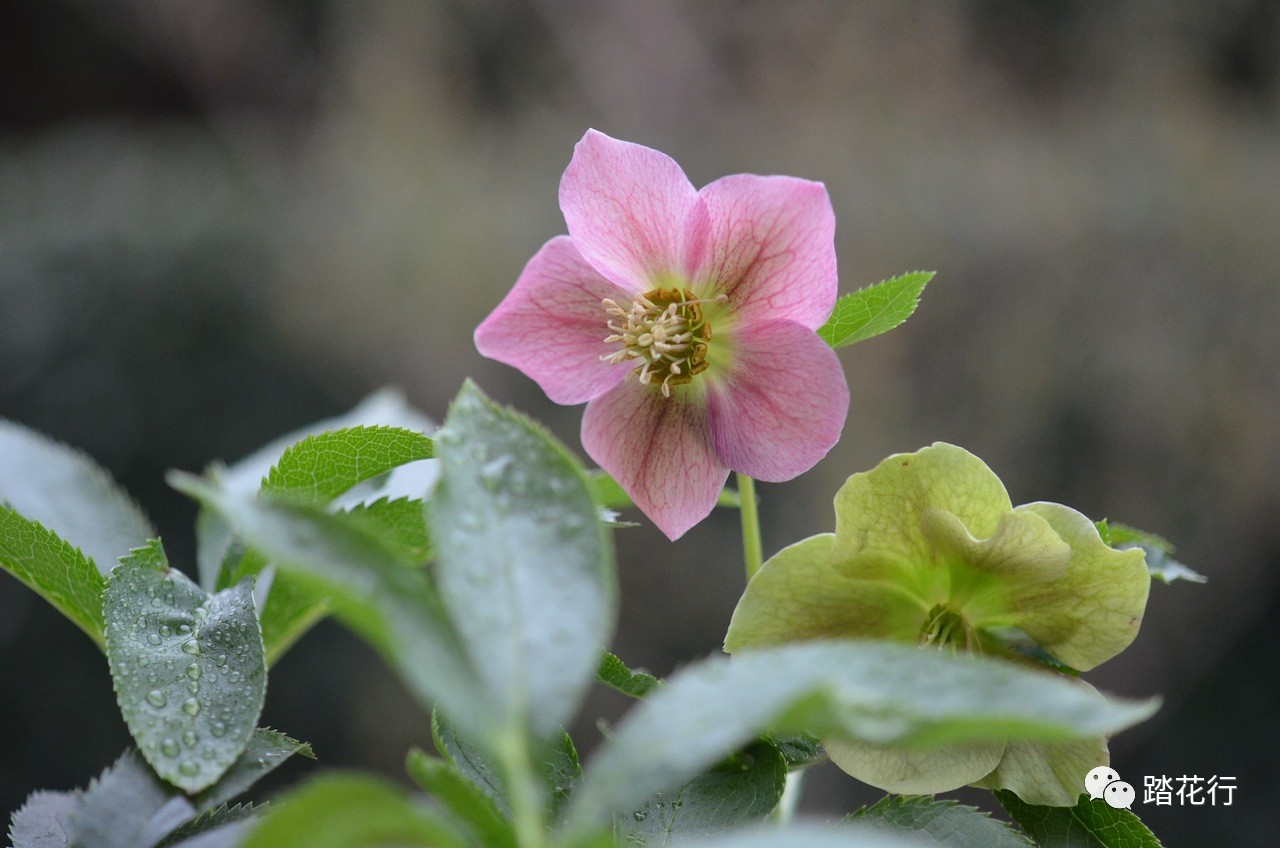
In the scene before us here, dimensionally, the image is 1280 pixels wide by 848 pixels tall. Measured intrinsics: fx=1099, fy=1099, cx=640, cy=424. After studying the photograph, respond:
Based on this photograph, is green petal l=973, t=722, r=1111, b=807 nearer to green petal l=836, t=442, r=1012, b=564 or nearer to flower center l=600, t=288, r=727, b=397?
green petal l=836, t=442, r=1012, b=564

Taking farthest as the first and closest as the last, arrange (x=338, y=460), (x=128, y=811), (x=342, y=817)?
1. (x=338, y=460)
2. (x=128, y=811)
3. (x=342, y=817)

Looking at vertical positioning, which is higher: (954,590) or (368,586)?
(368,586)

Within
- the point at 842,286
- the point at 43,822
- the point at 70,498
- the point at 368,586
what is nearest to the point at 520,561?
the point at 368,586

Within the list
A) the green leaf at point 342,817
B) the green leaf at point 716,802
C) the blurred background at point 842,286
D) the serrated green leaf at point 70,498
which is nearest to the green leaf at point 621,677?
the green leaf at point 716,802

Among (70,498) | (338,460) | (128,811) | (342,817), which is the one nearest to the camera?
(342,817)

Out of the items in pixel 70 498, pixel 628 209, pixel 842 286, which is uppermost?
pixel 628 209

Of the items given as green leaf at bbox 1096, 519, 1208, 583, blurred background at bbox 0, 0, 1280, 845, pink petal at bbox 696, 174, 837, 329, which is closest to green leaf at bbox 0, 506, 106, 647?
pink petal at bbox 696, 174, 837, 329

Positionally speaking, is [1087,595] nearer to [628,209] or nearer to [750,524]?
[750,524]

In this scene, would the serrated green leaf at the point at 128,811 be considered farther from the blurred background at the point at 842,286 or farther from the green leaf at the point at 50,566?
the blurred background at the point at 842,286

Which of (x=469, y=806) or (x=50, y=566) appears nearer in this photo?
(x=469, y=806)
